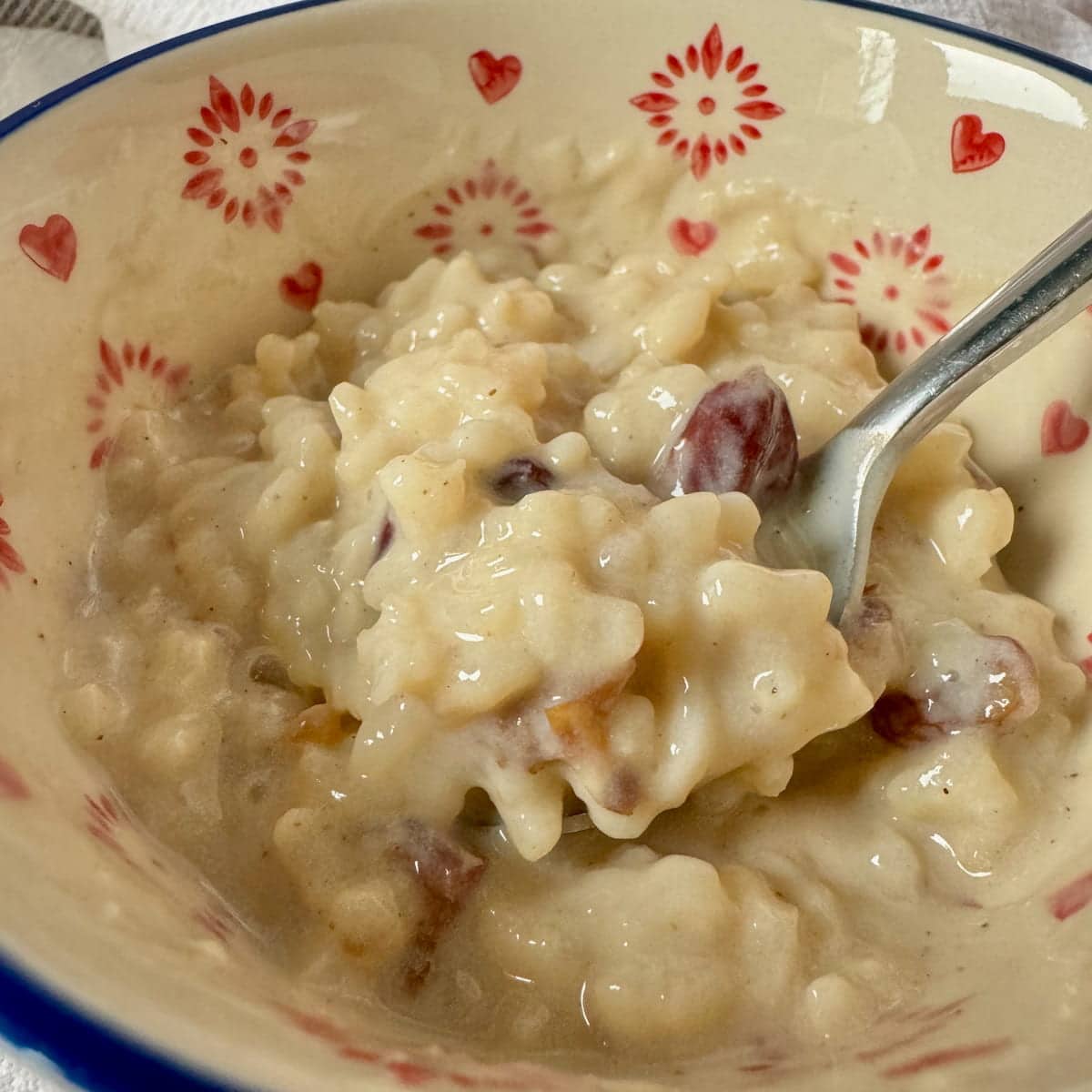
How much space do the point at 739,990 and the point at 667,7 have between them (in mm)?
879

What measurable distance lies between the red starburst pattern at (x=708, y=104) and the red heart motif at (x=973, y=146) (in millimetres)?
169

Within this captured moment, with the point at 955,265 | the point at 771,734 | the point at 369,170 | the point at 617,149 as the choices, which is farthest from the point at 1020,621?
the point at 369,170

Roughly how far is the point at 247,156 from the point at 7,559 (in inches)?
18.2

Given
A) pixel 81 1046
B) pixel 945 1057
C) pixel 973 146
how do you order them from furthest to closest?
pixel 973 146 → pixel 945 1057 → pixel 81 1046

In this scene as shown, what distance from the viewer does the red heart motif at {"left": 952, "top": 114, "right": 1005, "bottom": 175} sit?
103cm

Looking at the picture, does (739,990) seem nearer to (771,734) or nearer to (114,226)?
(771,734)

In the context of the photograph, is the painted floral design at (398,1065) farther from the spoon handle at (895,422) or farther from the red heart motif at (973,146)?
the red heart motif at (973,146)

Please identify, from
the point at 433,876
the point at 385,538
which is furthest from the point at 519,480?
the point at 433,876

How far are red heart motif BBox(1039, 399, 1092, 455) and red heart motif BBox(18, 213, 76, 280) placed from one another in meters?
0.80

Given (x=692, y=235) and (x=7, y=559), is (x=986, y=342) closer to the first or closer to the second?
(x=692, y=235)

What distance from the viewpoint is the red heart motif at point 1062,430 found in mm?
965

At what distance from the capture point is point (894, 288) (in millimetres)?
1104

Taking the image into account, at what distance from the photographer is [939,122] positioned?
105 centimetres

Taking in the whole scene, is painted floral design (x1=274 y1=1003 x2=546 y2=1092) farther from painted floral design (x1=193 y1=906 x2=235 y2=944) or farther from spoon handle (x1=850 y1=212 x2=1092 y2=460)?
spoon handle (x1=850 y1=212 x2=1092 y2=460)
